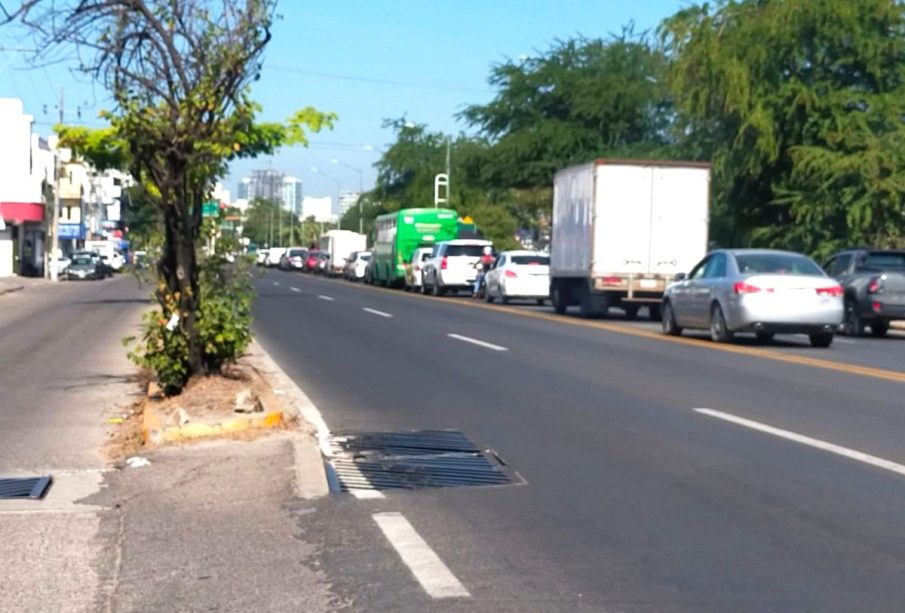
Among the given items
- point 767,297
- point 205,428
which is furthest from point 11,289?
A: point 205,428

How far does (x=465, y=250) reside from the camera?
47750 mm

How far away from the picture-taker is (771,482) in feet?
31.0

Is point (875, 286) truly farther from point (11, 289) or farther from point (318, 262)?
point (318, 262)

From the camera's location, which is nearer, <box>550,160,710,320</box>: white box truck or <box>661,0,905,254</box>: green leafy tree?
<box>550,160,710,320</box>: white box truck

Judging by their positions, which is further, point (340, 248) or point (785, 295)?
point (340, 248)

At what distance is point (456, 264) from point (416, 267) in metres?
4.49

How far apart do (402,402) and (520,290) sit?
26.2 meters

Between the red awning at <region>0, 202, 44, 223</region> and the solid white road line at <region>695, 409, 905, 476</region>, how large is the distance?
65796 mm

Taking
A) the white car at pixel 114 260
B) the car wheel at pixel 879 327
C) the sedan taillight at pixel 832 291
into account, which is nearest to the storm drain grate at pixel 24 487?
the sedan taillight at pixel 832 291

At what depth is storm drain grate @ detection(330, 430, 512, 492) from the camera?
382 inches

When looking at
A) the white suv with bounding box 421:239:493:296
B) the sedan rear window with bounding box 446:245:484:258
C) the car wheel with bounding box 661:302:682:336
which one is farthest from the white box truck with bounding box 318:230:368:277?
the car wheel with bounding box 661:302:682:336

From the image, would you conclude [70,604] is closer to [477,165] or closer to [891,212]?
[891,212]

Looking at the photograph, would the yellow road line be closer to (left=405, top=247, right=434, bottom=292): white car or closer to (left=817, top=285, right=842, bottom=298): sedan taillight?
(left=817, top=285, right=842, bottom=298): sedan taillight

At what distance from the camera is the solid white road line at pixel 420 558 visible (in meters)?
6.73
